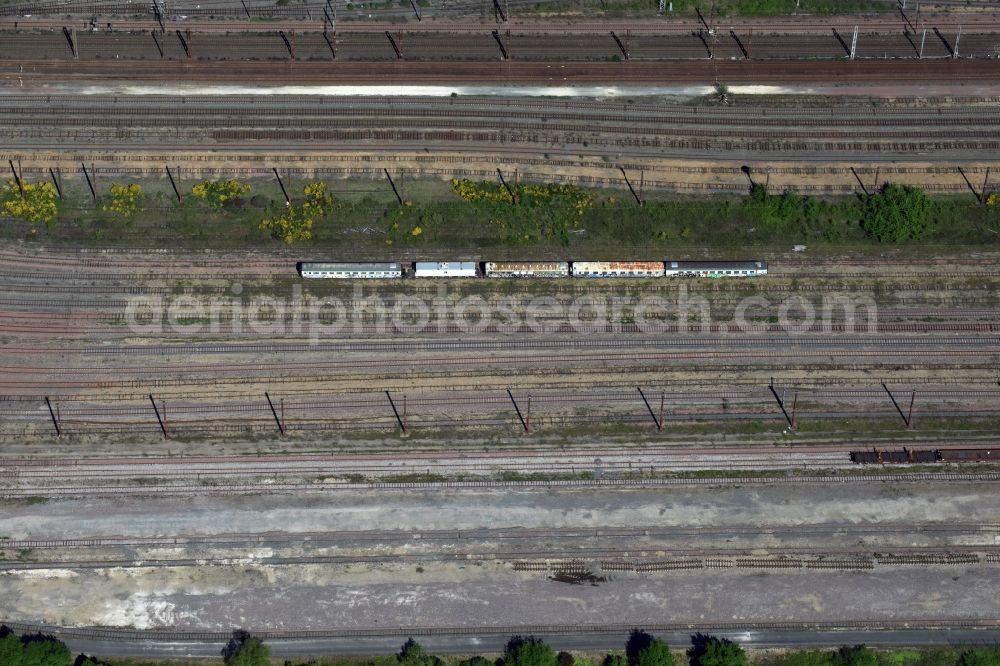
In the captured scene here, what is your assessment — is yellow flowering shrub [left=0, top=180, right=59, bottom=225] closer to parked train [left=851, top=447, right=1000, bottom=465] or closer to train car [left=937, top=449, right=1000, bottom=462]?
parked train [left=851, top=447, right=1000, bottom=465]

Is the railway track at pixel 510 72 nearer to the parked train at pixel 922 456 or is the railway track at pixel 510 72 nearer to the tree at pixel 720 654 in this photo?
the parked train at pixel 922 456

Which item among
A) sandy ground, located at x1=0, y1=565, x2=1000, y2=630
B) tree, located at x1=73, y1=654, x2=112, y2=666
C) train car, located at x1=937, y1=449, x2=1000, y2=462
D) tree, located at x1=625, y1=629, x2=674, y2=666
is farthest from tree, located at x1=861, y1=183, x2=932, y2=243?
tree, located at x1=73, y1=654, x2=112, y2=666

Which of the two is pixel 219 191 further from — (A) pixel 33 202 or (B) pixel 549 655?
(B) pixel 549 655

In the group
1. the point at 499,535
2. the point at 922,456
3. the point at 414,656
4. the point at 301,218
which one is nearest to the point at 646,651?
the point at 499,535

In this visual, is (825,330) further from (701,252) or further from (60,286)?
(60,286)

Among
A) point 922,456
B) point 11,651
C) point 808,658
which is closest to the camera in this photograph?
point 11,651

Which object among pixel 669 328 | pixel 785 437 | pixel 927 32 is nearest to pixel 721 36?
pixel 927 32
